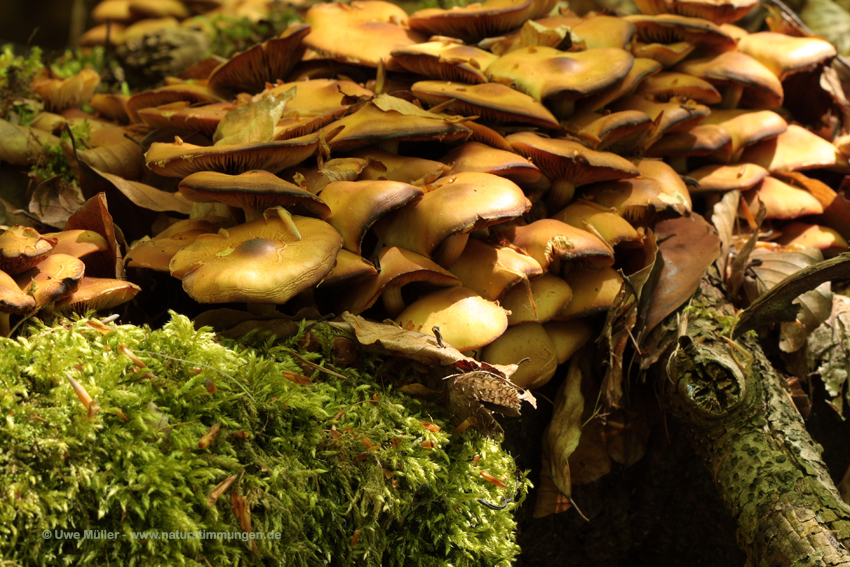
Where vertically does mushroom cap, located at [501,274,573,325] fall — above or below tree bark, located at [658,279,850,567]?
above

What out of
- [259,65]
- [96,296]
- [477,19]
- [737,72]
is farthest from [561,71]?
[96,296]

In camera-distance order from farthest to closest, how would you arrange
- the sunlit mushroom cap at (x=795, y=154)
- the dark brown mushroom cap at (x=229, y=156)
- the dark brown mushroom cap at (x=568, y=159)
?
1. the sunlit mushroom cap at (x=795, y=154)
2. the dark brown mushroom cap at (x=568, y=159)
3. the dark brown mushroom cap at (x=229, y=156)

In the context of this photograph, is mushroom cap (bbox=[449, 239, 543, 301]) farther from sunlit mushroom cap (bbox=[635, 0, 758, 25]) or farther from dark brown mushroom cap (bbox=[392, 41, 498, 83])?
sunlit mushroom cap (bbox=[635, 0, 758, 25])

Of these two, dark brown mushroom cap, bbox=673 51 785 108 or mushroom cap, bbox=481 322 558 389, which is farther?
dark brown mushroom cap, bbox=673 51 785 108

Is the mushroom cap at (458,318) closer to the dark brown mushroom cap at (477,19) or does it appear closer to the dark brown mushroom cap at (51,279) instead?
the dark brown mushroom cap at (51,279)

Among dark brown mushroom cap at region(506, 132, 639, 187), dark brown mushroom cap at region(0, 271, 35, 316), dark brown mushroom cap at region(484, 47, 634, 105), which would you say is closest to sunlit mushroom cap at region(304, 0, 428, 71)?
dark brown mushroom cap at region(484, 47, 634, 105)

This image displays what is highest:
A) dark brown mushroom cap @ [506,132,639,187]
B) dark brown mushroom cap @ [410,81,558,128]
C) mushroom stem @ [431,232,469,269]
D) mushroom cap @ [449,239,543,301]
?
dark brown mushroom cap @ [410,81,558,128]

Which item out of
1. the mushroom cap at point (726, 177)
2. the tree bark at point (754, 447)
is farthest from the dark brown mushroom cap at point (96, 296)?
the mushroom cap at point (726, 177)
